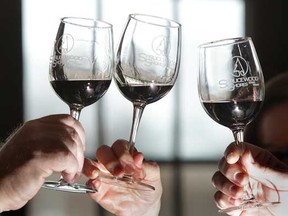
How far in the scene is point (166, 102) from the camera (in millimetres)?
2699

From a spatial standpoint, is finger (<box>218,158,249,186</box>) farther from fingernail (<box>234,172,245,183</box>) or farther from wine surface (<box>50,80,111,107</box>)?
wine surface (<box>50,80,111,107</box>)

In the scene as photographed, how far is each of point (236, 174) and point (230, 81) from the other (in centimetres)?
15

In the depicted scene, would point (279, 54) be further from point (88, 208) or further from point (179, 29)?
point (179, 29)

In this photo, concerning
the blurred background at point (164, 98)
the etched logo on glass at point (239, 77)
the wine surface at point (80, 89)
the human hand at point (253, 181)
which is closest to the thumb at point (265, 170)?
the human hand at point (253, 181)

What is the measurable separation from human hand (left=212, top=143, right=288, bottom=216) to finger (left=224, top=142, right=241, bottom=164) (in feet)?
0.03

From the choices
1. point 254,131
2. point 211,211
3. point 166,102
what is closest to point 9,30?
point 166,102

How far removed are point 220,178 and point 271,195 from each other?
0.08m

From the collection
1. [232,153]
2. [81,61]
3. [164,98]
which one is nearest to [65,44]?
[81,61]

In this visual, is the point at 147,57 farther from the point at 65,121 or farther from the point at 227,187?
the point at 227,187

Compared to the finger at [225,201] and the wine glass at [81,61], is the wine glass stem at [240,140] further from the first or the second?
the wine glass at [81,61]

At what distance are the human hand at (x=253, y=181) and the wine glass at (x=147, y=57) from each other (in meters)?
0.15

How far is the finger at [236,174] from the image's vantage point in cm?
79

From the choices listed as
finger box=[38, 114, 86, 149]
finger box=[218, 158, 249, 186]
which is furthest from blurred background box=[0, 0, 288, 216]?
finger box=[38, 114, 86, 149]

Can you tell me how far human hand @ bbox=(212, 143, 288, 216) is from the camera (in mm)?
789
